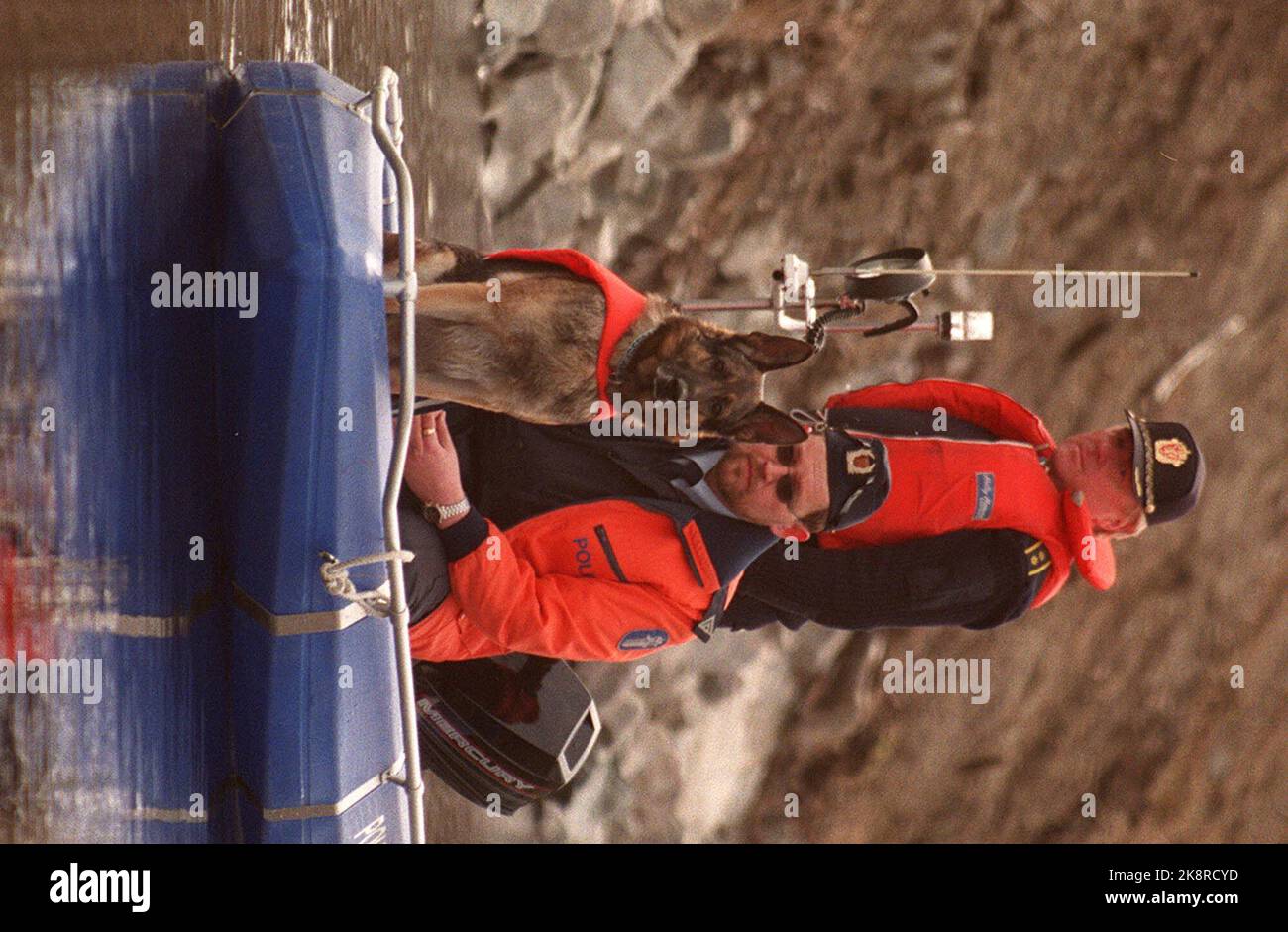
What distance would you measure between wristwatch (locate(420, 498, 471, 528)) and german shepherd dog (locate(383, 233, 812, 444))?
75 mm

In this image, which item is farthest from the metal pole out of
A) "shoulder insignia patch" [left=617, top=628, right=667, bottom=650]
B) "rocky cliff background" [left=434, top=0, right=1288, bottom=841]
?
"rocky cliff background" [left=434, top=0, right=1288, bottom=841]

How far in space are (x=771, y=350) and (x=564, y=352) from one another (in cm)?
15

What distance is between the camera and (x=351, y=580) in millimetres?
734

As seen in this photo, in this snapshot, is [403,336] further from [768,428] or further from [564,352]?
[768,428]

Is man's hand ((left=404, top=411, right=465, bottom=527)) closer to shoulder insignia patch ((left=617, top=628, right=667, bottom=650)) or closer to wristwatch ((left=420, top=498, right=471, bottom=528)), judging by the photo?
wristwatch ((left=420, top=498, right=471, bottom=528))

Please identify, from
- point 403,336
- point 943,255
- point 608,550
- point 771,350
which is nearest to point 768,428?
point 771,350

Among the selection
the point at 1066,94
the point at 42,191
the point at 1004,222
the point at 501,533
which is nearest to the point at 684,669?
the point at 501,533

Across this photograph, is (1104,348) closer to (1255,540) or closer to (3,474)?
(1255,540)

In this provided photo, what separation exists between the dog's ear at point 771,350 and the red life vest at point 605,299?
8 cm

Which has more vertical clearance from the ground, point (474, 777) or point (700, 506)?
point (700, 506)

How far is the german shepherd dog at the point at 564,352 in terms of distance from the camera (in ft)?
2.86
